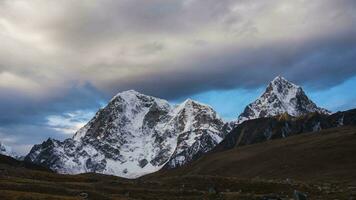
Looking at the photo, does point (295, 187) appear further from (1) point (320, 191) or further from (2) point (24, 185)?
(2) point (24, 185)

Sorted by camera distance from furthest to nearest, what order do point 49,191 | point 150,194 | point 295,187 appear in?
point 295,187 → point 150,194 → point 49,191

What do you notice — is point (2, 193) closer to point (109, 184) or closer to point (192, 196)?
point (192, 196)

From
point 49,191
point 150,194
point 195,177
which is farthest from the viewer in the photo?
point 195,177

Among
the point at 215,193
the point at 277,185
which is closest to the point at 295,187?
the point at 277,185

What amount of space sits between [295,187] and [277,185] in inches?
188

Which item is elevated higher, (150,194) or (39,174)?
(39,174)

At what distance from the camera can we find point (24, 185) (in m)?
108

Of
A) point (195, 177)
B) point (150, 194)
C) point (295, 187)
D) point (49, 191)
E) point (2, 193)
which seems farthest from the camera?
point (195, 177)

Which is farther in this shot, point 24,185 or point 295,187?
point 295,187

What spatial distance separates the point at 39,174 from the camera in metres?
151

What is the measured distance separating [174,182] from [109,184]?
1991cm

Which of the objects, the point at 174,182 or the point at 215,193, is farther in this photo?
the point at 174,182

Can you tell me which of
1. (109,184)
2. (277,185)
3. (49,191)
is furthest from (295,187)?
(49,191)

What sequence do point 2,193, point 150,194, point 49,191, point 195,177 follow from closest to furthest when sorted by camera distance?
point 2,193 → point 49,191 → point 150,194 → point 195,177
